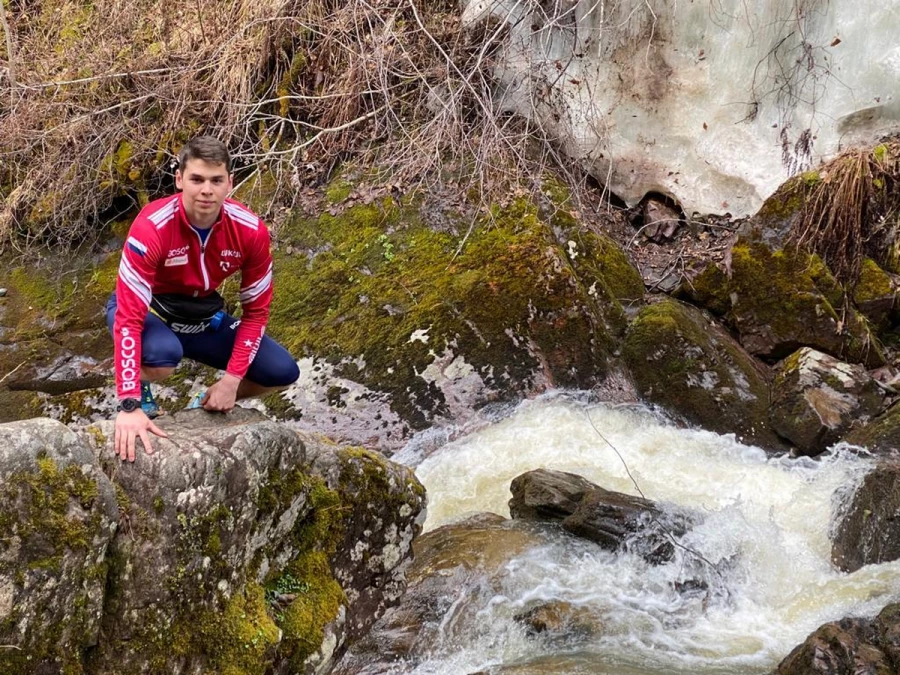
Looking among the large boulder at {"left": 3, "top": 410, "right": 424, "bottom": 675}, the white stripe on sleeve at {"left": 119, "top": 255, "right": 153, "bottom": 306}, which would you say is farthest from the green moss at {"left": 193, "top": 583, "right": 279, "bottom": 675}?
the white stripe on sleeve at {"left": 119, "top": 255, "right": 153, "bottom": 306}

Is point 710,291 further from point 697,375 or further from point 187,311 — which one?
point 187,311

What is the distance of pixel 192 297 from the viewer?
3.73 metres

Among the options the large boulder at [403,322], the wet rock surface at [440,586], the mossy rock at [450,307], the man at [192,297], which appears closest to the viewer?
the man at [192,297]

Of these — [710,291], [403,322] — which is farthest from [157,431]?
[710,291]

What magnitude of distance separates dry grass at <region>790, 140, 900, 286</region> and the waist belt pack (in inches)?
197

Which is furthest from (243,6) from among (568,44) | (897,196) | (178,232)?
(897,196)

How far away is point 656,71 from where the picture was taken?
26.5 feet

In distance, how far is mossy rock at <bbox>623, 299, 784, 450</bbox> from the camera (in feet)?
20.4

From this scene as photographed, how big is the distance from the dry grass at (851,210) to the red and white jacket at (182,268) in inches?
192

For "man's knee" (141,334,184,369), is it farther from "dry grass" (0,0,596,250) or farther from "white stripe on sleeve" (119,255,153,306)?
"dry grass" (0,0,596,250)

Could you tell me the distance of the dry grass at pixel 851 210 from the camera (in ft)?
22.1

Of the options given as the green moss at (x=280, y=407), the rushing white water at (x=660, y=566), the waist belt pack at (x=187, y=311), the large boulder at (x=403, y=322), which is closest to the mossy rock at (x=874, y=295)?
the rushing white water at (x=660, y=566)

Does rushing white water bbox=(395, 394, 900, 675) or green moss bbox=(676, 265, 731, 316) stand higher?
green moss bbox=(676, 265, 731, 316)

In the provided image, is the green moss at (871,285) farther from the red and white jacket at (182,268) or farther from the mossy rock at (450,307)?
the red and white jacket at (182,268)
